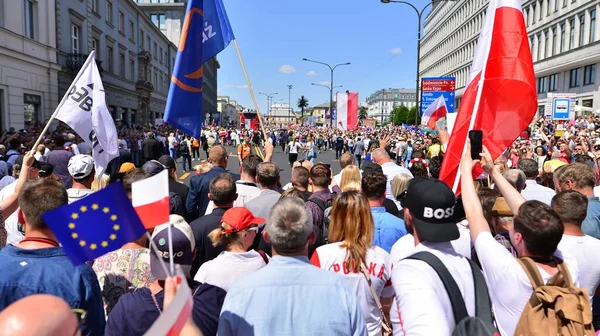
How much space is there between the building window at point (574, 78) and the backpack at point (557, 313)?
5062cm

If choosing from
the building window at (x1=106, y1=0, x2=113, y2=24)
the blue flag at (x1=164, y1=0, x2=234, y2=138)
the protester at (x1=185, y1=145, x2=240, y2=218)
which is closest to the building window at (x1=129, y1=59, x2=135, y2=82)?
the building window at (x1=106, y1=0, x2=113, y2=24)

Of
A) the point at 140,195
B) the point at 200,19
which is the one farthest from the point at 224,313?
the point at 200,19

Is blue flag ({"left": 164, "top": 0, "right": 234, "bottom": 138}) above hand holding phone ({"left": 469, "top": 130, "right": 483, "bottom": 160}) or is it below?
above

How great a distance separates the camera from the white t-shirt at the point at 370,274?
282 cm

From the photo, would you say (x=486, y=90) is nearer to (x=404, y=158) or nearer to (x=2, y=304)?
(x=2, y=304)

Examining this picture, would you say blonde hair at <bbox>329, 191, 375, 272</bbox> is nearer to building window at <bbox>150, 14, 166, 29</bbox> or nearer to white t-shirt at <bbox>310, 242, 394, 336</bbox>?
white t-shirt at <bbox>310, 242, 394, 336</bbox>

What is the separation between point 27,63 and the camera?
74.4ft

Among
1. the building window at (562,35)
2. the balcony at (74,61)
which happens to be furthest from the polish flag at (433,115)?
the building window at (562,35)

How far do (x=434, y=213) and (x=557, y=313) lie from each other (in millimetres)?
648

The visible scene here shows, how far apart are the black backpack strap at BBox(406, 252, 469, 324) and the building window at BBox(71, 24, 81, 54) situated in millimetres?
31397

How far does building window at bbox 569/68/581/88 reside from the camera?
45.0 m

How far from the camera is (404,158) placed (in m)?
20.3

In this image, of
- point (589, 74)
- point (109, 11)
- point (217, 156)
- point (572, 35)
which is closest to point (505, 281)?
point (217, 156)

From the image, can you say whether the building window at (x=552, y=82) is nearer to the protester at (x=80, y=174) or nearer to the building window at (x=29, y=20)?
the building window at (x=29, y=20)
